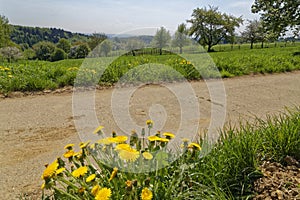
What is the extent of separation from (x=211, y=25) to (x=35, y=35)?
11950 cm

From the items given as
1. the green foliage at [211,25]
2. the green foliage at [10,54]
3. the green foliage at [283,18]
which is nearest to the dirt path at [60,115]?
the green foliage at [283,18]

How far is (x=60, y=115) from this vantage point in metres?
3.69

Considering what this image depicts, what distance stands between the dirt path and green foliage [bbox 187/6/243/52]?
44.0 meters

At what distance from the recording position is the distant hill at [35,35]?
12262 centimetres

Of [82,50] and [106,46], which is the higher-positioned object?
[82,50]

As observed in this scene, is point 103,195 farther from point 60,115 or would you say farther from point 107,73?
point 107,73

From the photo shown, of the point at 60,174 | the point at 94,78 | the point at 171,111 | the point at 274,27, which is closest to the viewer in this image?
the point at 60,174

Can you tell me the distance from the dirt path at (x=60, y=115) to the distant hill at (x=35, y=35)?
121 meters

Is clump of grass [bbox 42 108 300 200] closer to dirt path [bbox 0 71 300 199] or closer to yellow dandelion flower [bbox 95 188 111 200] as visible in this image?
yellow dandelion flower [bbox 95 188 111 200]

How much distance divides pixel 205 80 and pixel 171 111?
2.73m

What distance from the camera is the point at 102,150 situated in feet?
4.97

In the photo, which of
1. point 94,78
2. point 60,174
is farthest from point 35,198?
point 94,78

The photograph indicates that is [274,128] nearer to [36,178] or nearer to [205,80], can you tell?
[36,178]

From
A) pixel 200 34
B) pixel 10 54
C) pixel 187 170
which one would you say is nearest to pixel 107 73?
pixel 187 170
